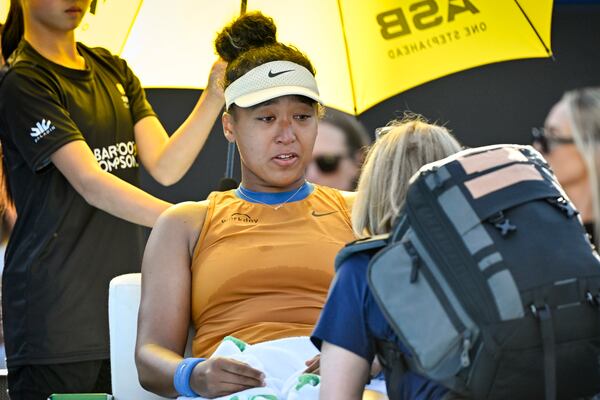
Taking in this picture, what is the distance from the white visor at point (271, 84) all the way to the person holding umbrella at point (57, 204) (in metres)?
0.40

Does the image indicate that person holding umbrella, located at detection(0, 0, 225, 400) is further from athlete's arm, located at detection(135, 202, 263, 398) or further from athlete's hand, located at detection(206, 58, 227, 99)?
athlete's arm, located at detection(135, 202, 263, 398)

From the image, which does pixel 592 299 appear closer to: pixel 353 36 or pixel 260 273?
pixel 260 273

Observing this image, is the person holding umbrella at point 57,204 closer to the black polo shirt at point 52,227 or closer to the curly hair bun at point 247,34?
the black polo shirt at point 52,227

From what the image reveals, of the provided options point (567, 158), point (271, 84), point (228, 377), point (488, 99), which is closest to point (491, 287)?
point (228, 377)

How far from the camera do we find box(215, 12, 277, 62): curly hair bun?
305 cm

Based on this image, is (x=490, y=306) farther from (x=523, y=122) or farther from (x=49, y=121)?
(x=523, y=122)

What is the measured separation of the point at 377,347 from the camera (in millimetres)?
2080

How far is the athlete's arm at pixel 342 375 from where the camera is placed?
6.68 ft

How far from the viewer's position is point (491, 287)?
6.24ft

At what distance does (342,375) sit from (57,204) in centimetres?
144

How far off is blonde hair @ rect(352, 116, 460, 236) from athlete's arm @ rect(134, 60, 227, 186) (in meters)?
1.15

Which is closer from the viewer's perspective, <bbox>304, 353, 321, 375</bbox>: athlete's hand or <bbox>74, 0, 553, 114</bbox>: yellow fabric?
<bbox>304, 353, 321, 375</bbox>: athlete's hand

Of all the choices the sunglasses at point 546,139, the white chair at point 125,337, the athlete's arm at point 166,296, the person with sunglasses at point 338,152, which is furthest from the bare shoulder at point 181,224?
the person with sunglasses at point 338,152

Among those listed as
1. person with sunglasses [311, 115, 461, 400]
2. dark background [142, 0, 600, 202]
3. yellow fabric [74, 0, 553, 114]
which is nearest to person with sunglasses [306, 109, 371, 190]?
dark background [142, 0, 600, 202]
